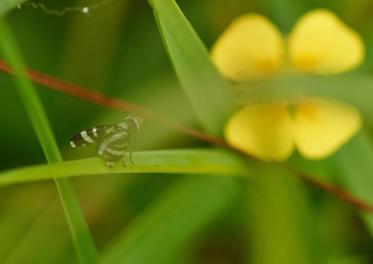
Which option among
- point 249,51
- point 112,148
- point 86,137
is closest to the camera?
point 112,148

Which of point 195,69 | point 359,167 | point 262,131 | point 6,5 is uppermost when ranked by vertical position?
point 6,5

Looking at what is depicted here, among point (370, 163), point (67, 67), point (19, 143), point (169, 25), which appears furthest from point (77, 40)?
point (370, 163)

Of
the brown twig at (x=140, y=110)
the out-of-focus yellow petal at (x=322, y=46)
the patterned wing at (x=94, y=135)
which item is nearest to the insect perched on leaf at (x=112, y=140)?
the patterned wing at (x=94, y=135)

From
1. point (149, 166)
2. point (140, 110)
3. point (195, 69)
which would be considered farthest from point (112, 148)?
point (140, 110)

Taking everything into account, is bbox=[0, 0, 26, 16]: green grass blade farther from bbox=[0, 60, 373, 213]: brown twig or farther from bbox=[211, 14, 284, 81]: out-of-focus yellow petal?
bbox=[211, 14, 284, 81]: out-of-focus yellow petal

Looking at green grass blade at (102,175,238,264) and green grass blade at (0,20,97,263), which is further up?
green grass blade at (0,20,97,263)

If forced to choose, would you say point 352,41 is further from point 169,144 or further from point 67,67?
point 67,67

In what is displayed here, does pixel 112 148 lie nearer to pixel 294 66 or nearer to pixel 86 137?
pixel 86 137

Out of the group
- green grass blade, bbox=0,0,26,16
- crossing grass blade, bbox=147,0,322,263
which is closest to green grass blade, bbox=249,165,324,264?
crossing grass blade, bbox=147,0,322,263
